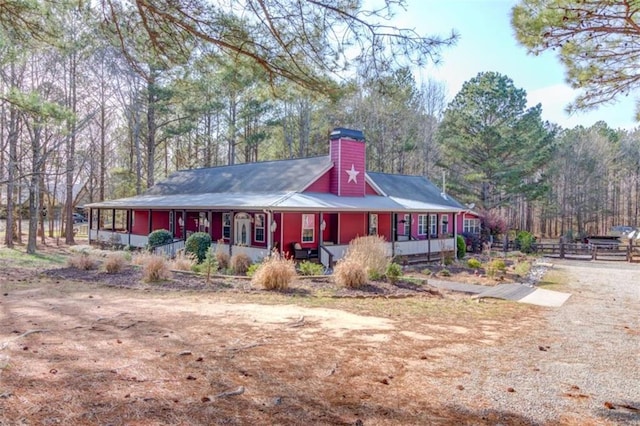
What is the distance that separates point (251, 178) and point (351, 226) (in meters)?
5.39

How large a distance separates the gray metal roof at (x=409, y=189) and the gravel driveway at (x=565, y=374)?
50.5 feet

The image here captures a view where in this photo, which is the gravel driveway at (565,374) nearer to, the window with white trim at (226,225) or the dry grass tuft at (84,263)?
the dry grass tuft at (84,263)

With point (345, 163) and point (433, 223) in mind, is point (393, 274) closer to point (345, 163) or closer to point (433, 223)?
point (345, 163)

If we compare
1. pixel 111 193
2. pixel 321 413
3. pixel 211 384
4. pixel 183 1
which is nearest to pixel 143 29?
pixel 183 1

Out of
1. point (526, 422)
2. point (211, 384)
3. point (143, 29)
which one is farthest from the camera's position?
point (143, 29)

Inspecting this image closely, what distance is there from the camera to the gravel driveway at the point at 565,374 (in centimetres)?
365

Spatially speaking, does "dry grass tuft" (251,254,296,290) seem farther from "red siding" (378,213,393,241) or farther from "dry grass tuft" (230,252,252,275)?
"red siding" (378,213,393,241)

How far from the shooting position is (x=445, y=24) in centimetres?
611

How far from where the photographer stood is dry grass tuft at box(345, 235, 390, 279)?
1126 cm

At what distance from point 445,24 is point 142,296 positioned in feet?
23.6

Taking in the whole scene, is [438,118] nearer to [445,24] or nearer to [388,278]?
[388,278]

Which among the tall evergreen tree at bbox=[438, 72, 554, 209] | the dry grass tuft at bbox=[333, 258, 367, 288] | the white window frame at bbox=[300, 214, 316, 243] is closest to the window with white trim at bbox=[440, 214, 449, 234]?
the white window frame at bbox=[300, 214, 316, 243]

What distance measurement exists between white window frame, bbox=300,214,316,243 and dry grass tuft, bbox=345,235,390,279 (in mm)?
5063

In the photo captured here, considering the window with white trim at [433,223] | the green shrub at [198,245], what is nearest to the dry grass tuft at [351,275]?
the green shrub at [198,245]
